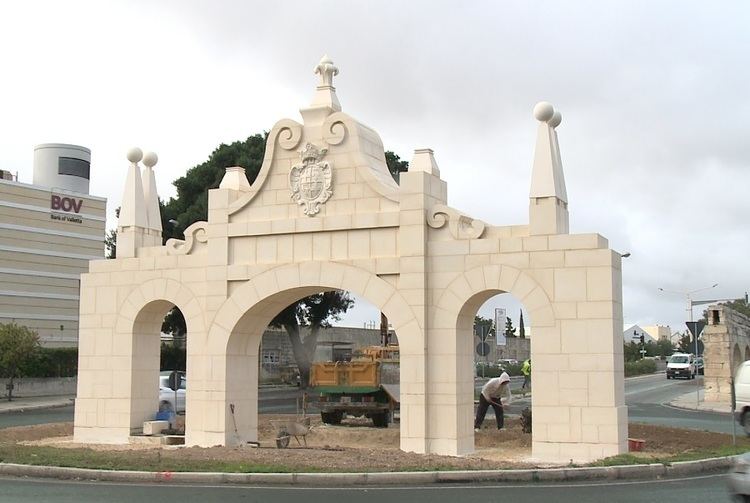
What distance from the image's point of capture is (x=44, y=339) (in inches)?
1789

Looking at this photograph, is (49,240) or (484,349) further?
(49,240)

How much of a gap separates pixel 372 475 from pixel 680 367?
52.8m

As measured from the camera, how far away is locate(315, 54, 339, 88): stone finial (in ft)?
63.3

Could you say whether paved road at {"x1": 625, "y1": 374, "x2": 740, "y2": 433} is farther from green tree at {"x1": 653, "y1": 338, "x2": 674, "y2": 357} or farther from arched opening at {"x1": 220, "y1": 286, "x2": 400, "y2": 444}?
green tree at {"x1": 653, "y1": 338, "x2": 674, "y2": 357}

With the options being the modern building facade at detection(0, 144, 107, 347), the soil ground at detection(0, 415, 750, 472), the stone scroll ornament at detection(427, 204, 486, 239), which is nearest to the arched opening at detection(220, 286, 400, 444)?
the soil ground at detection(0, 415, 750, 472)

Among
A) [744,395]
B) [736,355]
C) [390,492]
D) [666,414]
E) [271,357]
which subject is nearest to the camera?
[390,492]

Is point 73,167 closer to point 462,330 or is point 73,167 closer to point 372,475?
point 462,330

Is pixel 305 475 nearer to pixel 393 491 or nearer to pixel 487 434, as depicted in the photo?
pixel 393 491

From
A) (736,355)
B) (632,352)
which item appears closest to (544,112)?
(736,355)

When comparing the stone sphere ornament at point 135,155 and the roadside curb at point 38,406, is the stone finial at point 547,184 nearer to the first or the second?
the stone sphere ornament at point 135,155

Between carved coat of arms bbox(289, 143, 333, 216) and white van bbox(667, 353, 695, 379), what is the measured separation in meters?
48.9

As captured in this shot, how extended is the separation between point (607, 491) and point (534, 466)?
2346 millimetres

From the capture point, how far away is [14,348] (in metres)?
36.5

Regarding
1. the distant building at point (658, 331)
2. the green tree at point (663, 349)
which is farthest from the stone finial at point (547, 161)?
the distant building at point (658, 331)
